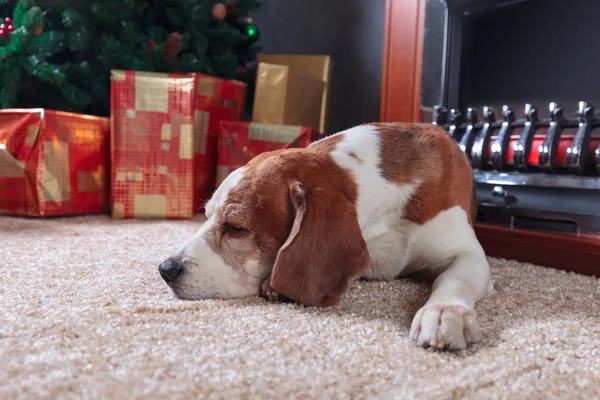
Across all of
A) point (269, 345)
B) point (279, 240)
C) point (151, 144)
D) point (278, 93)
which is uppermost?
point (278, 93)

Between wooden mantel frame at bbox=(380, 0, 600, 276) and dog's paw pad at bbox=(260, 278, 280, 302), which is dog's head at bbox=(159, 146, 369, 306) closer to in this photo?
dog's paw pad at bbox=(260, 278, 280, 302)

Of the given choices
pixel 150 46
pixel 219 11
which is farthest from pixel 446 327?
pixel 219 11

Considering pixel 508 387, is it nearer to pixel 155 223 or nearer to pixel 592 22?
pixel 592 22

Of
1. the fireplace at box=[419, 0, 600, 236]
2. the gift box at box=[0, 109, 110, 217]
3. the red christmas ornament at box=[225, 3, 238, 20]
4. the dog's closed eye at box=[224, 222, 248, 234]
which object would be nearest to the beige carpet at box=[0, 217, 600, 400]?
the dog's closed eye at box=[224, 222, 248, 234]

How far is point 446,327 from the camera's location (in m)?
0.84

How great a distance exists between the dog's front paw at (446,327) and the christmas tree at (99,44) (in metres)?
2.07

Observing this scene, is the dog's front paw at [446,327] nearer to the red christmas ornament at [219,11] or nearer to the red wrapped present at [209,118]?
the red wrapped present at [209,118]

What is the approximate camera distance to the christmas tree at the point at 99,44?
2.32m

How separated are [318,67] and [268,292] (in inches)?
81.8

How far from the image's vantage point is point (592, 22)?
5.84 feet

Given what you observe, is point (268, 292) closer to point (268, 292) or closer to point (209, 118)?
point (268, 292)

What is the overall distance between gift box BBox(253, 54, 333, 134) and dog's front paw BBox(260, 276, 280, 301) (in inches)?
76.2

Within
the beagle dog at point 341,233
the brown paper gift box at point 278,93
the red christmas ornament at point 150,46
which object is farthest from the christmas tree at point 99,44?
the beagle dog at point 341,233

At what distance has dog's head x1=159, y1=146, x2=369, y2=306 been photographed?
999 mm
